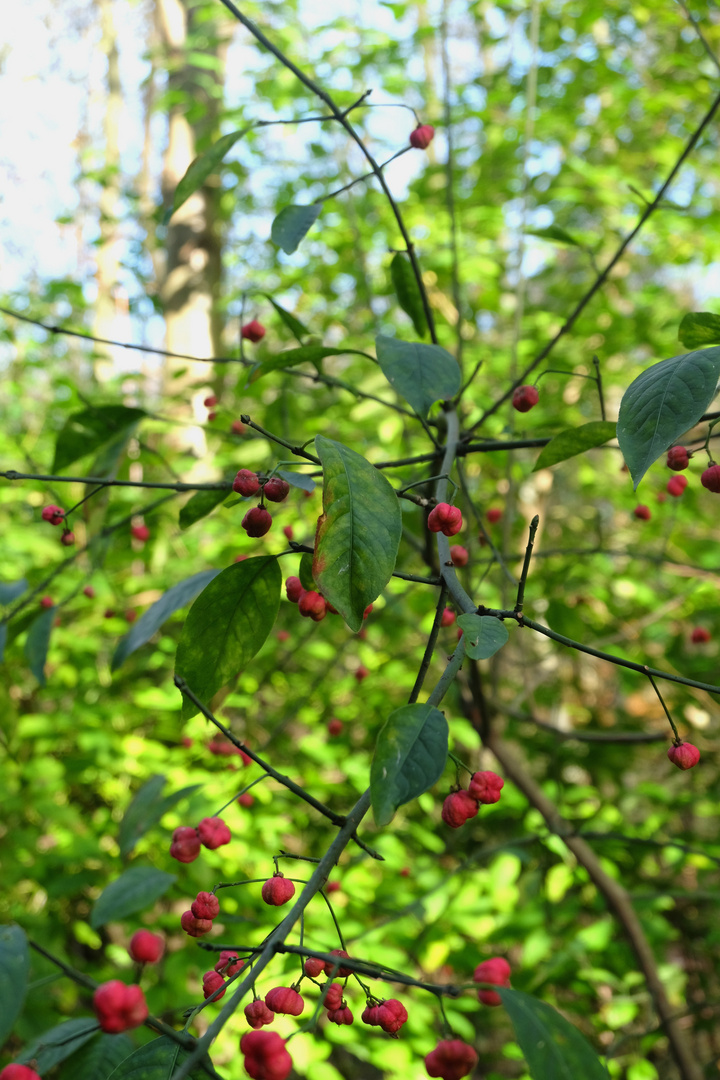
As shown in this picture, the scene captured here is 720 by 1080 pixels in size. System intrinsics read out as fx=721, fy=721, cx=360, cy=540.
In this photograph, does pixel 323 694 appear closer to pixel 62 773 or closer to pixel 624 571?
pixel 62 773

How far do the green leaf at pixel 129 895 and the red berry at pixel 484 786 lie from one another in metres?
0.57

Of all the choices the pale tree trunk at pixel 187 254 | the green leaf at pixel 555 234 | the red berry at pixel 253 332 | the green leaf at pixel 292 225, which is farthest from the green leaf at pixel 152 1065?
the pale tree trunk at pixel 187 254

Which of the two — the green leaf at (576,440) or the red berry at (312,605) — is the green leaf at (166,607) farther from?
the green leaf at (576,440)

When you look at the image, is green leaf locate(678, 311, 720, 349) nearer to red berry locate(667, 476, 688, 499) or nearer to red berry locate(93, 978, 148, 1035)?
red berry locate(667, 476, 688, 499)

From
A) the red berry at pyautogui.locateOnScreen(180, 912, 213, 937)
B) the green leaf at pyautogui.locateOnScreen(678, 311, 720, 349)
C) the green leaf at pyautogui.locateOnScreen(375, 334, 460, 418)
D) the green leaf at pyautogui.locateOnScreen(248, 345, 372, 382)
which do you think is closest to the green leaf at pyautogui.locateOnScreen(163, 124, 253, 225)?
the green leaf at pyautogui.locateOnScreen(248, 345, 372, 382)

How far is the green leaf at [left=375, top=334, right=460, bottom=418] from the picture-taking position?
0.70 metres

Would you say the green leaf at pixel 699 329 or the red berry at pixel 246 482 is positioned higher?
the green leaf at pixel 699 329

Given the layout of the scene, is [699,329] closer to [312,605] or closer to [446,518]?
[446,518]

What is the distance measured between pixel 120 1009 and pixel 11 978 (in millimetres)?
117

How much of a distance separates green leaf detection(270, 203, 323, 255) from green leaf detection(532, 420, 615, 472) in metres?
0.36

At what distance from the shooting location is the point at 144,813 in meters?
1.00

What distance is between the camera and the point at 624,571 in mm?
2434

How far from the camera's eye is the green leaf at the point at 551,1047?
40 cm

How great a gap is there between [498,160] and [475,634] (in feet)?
8.93
